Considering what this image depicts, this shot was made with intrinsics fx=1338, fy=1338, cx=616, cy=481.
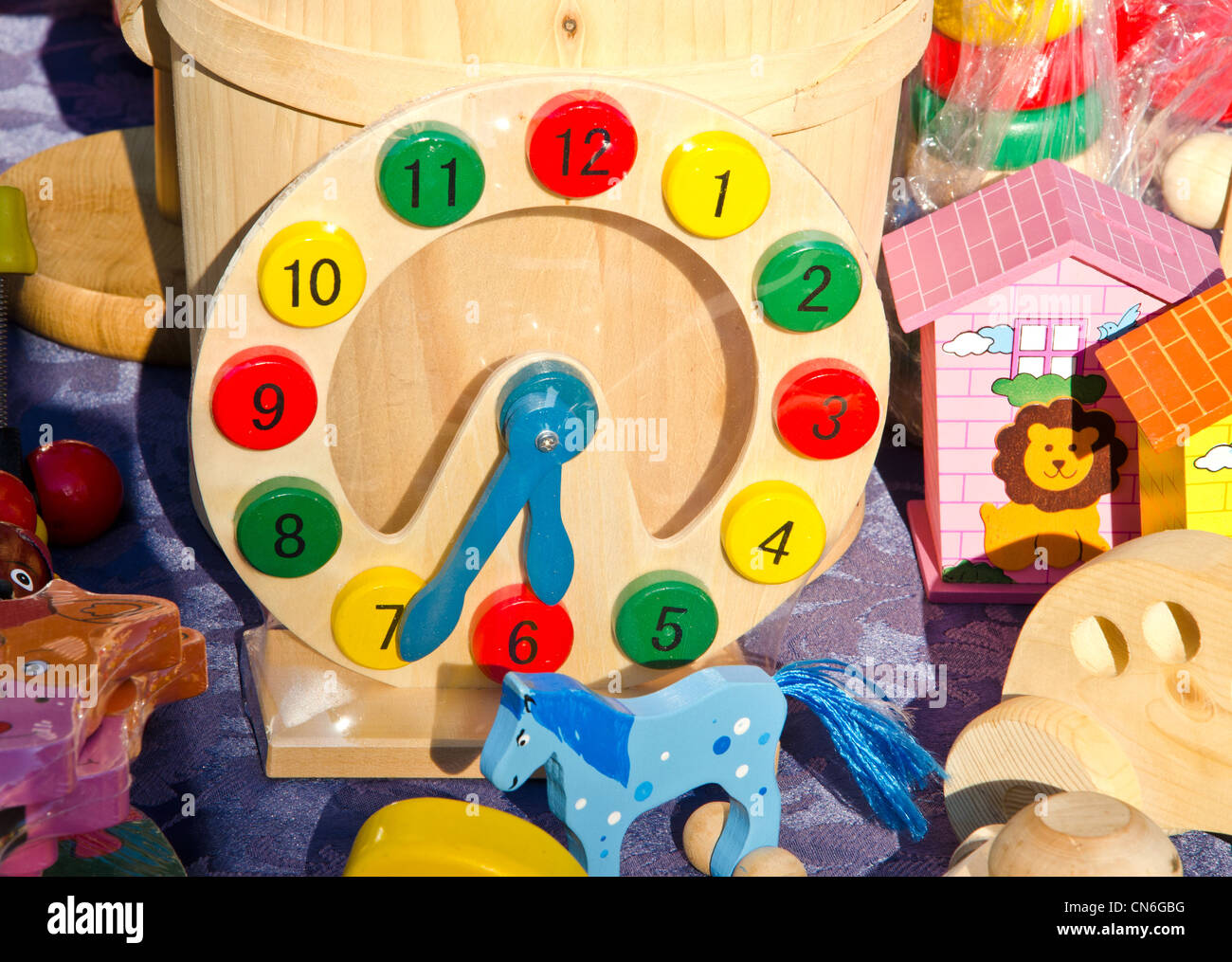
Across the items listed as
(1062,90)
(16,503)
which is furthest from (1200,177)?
(16,503)

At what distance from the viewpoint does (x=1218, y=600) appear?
729mm

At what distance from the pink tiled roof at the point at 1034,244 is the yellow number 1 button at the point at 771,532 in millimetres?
203

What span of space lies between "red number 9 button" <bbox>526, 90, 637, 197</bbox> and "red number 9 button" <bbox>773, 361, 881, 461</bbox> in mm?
175

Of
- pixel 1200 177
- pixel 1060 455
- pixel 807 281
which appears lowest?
pixel 1060 455

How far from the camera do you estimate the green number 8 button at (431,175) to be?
2.36 feet

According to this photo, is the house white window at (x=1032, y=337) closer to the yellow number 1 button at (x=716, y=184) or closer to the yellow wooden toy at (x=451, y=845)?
the yellow number 1 button at (x=716, y=184)

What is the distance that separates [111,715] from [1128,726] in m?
0.58

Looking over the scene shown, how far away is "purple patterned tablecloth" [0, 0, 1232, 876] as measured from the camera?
2.68 ft

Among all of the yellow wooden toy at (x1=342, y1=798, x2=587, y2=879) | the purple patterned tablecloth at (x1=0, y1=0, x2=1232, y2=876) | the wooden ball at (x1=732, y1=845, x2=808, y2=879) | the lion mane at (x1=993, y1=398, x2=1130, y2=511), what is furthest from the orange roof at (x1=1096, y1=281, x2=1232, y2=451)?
the yellow wooden toy at (x1=342, y1=798, x2=587, y2=879)

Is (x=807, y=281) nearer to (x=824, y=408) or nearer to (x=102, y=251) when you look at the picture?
(x=824, y=408)

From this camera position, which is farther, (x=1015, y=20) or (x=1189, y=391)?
(x=1015, y=20)

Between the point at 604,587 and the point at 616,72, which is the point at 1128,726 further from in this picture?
the point at 616,72

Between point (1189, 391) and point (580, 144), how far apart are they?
1.43ft

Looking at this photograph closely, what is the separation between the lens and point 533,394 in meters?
0.80
